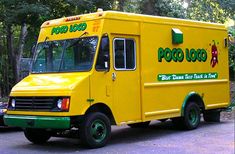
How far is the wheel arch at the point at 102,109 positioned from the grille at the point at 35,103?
2.62ft

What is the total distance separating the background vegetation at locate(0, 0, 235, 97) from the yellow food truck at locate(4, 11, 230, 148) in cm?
597

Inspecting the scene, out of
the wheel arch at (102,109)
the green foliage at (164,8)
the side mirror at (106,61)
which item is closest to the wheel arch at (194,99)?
the wheel arch at (102,109)

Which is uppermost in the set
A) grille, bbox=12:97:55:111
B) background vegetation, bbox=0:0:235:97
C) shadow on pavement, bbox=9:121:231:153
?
background vegetation, bbox=0:0:235:97

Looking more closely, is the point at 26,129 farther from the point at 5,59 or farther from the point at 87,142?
the point at 5,59

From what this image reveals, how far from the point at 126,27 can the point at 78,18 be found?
44.4 inches

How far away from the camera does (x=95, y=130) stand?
10.4 metres

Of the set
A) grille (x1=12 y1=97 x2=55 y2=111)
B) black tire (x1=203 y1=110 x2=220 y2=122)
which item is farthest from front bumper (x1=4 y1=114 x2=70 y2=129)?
black tire (x1=203 y1=110 x2=220 y2=122)

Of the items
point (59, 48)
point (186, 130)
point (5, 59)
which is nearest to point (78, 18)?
point (59, 48)

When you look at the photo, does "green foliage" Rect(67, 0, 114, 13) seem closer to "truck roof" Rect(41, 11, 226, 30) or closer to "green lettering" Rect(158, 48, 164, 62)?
"truck roof" Rect(41, 11, 226, 30)

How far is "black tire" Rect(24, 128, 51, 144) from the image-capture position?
11.3 meters

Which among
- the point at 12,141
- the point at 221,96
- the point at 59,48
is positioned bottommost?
the point at 12,141

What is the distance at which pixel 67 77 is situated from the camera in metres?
10.6

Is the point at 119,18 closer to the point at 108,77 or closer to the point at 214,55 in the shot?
the point at 108,77

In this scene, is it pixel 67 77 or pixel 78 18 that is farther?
pixel 78 18
